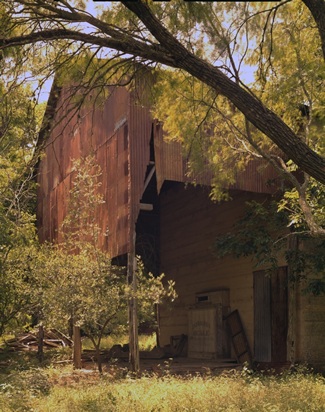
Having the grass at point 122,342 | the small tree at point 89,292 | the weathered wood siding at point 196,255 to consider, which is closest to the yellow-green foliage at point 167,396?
the small tree at point 89,292

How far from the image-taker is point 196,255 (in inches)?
810

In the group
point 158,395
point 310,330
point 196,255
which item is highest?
point 196,255

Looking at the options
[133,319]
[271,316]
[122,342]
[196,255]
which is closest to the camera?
[133,319]

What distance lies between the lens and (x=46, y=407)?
9.39 m

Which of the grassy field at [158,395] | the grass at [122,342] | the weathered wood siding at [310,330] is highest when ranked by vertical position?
the weathered wood siding at [310,330]

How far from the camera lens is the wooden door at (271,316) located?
15938 mm

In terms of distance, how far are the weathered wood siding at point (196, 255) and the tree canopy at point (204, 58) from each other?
14.5 feet

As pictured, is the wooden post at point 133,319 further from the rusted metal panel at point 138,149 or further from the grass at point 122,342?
the grass at point 122,342

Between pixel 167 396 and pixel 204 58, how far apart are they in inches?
213

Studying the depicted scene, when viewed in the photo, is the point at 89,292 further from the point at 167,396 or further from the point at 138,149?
the point at 167,396

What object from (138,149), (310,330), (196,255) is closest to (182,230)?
(196,255)

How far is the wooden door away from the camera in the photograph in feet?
52.3

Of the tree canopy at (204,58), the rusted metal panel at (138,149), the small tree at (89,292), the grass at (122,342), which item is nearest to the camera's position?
the tree canopy at (204,58)

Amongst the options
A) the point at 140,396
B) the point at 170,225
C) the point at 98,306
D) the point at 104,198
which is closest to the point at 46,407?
the point at 140,396
